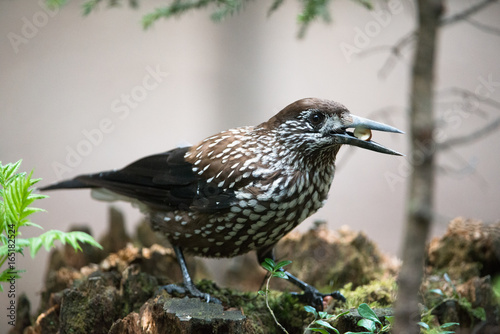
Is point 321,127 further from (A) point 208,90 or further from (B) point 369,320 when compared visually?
(A) point 208,90

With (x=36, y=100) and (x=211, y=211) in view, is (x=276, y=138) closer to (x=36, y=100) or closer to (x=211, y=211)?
(x=211, y=211)

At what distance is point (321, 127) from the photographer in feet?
8.66

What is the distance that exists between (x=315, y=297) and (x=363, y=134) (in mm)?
965

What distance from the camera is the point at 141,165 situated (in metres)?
3.08

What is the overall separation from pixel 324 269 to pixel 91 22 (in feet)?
12.1

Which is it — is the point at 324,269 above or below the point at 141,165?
below

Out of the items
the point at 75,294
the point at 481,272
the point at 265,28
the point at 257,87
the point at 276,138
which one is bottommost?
the point at 75,294

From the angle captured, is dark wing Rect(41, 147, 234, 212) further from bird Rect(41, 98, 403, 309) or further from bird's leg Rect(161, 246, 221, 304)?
bird's leg Rect(161, 246, 221, 304)

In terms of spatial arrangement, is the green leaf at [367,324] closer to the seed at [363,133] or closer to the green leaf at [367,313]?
the green leaf at [367,313]

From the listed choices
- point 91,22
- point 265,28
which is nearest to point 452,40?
point 265,28

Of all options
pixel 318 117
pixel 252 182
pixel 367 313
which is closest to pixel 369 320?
pixel 367 313

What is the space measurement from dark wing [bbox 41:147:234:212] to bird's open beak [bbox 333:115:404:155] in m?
0.63

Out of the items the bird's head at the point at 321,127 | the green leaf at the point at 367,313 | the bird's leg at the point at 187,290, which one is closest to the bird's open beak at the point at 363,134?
the bird's head at the point at 321,127

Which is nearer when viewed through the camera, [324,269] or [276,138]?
[276,138]
